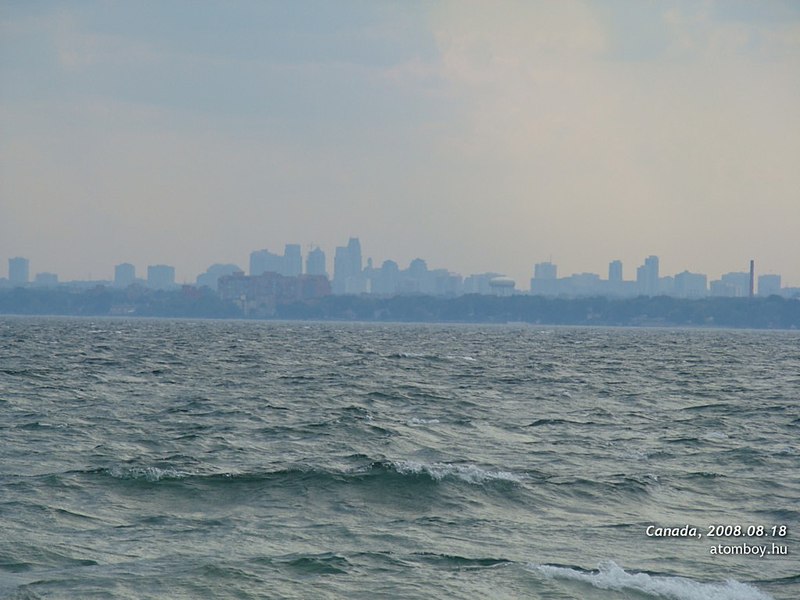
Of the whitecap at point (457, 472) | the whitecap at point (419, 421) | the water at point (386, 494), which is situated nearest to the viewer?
the water at point (386, 494)

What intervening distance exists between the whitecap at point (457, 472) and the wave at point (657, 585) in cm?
598

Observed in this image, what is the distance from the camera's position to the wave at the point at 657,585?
13.0 meters

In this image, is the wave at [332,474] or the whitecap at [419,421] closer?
the wave at [332,474]

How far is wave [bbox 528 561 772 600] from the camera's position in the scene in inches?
Result: 512

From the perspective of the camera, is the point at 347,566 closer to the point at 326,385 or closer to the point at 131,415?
the point at 131,415

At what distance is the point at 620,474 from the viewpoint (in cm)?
2125

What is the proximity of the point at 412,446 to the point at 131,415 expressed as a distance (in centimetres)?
969

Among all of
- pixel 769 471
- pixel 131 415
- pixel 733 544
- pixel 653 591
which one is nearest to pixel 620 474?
pixel 769 471

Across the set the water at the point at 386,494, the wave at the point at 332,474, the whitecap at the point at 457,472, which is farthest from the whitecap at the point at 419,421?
the wave at the point at 332,474

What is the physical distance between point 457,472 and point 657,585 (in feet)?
25.1

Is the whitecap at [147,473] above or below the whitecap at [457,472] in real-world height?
below

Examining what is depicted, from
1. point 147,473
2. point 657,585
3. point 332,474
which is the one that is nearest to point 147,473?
point 147,473

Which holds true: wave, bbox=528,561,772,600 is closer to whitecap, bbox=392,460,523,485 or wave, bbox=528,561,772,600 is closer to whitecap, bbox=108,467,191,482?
whitecap, bbox=392,460,523,485

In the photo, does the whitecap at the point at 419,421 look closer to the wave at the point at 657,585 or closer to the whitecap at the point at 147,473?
the whitecap at the point at 147,473
